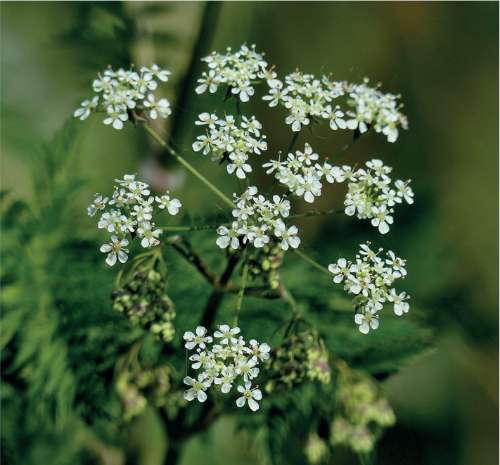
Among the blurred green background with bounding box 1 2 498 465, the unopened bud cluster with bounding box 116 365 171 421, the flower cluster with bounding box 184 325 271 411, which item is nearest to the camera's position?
the flower cluster with bounding box 184 325 271 411

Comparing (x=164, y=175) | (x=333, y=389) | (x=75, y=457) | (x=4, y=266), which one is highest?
(x=164, y=175)

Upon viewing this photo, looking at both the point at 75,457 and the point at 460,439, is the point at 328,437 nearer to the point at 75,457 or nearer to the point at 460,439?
the point at 75,457

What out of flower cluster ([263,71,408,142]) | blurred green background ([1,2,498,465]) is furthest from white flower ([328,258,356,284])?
blurred green background ([1,2,498,465])

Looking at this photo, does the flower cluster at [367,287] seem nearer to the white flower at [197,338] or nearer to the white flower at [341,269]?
the white flower at [341,269]

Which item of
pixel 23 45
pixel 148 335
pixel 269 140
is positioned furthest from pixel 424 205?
pixel 23 45

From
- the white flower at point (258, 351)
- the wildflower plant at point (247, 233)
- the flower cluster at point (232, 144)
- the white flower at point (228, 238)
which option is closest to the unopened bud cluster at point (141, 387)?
the wildflower plant at point (247, 233)

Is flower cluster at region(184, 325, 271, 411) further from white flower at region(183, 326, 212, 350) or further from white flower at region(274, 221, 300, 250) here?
white flower at region(274, 221, 300, 250)

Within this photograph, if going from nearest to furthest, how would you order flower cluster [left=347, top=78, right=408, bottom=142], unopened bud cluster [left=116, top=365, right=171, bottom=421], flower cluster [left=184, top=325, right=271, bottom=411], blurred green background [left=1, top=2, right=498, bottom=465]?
1. flower cluster [left=184, top=325, right=271, bottom=411]
2. flower cluster [left=347, top=78, right=408, bottom=142]
3. unopened bud cluster [left=116, top=365, right=171, bottom=421]
4. blurred green background [left=1, top=2, right=498, bottom=465]

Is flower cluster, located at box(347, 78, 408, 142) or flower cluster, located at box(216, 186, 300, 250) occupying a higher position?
flower cluster, located at box(347, 78, 408, 142)
